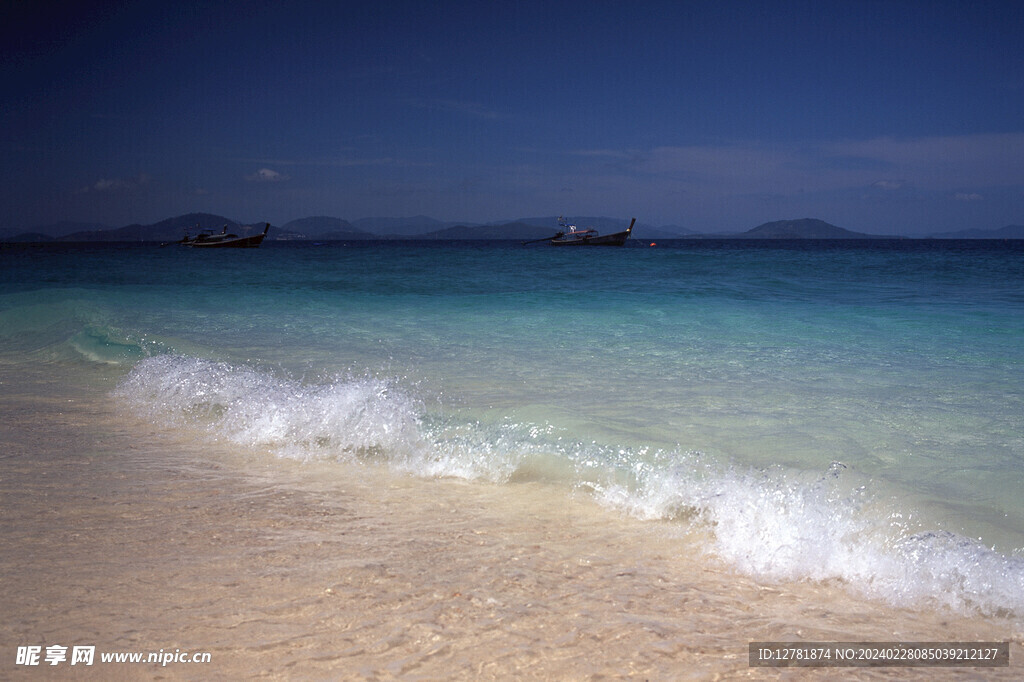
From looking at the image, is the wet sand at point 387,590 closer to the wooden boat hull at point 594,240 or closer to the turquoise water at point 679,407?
the turquoise water at point 679,407

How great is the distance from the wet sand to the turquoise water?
0.29 m

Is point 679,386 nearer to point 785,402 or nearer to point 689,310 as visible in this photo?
point 785,402

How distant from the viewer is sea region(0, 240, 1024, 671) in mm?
3404

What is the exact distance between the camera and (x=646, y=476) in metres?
4.17

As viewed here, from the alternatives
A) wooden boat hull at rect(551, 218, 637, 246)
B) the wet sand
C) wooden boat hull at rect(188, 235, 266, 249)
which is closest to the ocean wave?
the wet sand

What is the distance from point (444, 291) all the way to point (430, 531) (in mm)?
16625

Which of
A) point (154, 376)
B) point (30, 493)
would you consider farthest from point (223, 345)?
point (30, 493)

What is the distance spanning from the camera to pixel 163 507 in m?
3.73

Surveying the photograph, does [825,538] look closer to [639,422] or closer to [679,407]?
[639,422]

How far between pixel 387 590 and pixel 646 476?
1.86 meters

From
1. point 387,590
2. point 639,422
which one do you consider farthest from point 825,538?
point 639,422

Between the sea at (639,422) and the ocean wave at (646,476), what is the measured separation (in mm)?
14

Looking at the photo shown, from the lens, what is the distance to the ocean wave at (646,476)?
3.05m

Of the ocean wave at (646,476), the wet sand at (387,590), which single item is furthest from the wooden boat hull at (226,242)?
the wet sand at (387,590)
